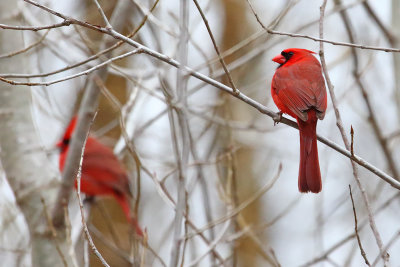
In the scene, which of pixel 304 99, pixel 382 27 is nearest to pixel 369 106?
pixel 382 27

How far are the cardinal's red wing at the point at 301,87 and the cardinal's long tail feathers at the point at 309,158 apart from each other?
0.05m

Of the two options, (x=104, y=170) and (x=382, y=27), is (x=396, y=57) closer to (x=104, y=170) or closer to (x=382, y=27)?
(x=382, y=27)

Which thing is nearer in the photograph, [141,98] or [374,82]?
[141,98]

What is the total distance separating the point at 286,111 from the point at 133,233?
133 cm

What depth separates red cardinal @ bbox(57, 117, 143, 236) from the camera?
19.5ft

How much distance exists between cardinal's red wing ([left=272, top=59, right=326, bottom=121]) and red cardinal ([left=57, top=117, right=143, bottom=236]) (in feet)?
7.06

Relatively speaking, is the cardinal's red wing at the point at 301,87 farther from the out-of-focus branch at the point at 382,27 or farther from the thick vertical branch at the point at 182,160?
the thick vertical branch at the point at 182,160

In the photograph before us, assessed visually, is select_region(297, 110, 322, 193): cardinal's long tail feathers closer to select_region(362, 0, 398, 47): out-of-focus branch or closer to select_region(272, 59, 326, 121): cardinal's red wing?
select_region(272, 59, 326, 121): cardinal's red wing

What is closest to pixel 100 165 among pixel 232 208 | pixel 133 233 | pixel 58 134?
pixel 58 134

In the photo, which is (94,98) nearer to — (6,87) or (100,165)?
(6,87)

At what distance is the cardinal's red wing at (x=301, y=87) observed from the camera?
3.74 metres

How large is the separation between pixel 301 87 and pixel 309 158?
56cm

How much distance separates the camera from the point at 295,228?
9258 mm

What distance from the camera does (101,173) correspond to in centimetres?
598
